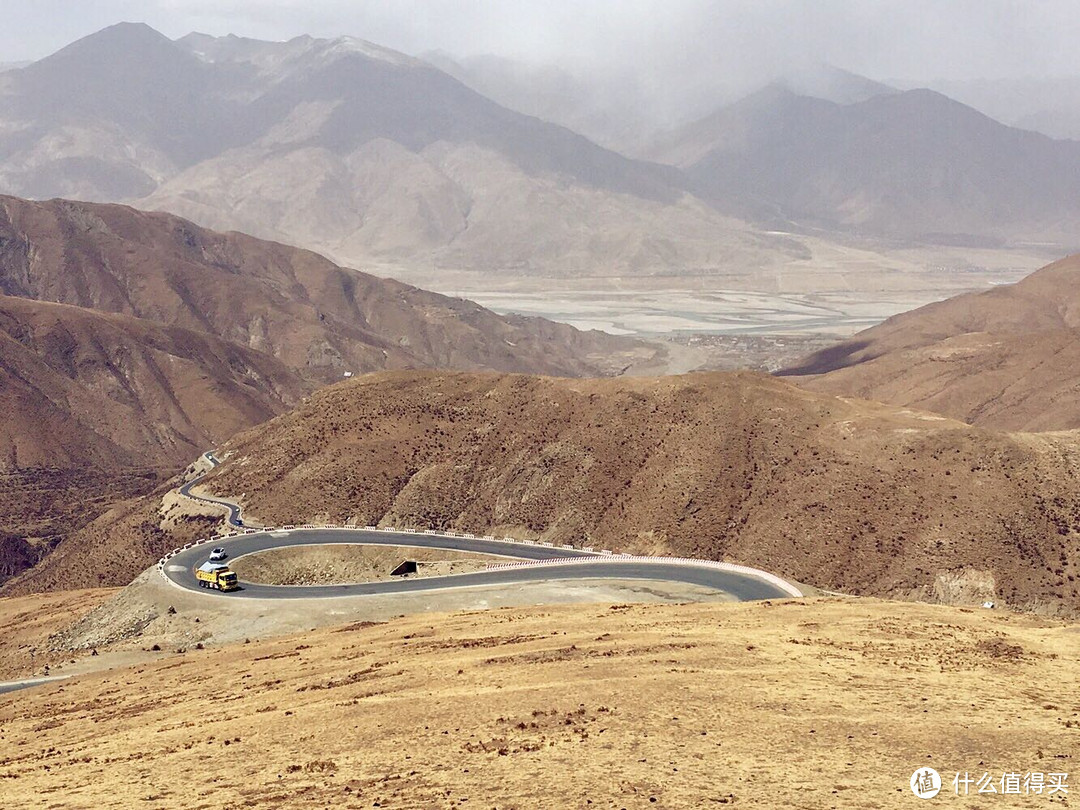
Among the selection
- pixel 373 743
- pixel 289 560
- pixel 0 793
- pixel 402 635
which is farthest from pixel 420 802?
pixel 289 560

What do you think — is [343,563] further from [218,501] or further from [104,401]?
[104,401]

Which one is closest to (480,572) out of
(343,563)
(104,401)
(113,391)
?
(343,563)

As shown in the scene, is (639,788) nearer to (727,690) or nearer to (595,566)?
(727,690)

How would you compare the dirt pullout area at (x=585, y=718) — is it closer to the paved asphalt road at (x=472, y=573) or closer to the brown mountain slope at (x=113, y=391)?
the paved asphalt road at (x=472, y=573)

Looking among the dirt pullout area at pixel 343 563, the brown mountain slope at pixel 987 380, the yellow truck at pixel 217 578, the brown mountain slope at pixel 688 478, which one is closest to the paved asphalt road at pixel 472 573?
the yellow truck at pixel 217 578

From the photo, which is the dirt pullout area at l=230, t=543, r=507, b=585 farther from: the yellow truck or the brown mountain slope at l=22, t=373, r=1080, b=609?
the brown mountain slope at l=22, t=373, r=1080, b=609
